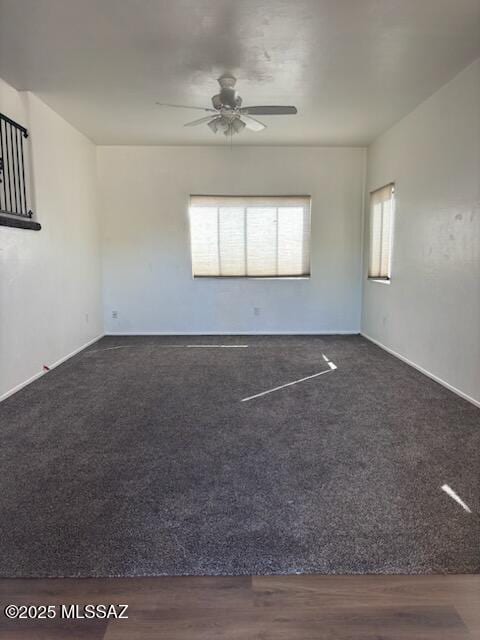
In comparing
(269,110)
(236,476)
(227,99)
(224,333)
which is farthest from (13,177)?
(224,333)

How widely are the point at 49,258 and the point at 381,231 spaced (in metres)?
3.99

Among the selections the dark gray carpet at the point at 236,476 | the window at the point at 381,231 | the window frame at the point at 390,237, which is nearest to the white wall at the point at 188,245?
the window frame at the point at 390,237

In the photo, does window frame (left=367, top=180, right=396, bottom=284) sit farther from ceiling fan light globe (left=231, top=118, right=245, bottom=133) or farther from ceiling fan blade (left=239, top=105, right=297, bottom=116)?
ceiling fan light globe (left=231, top=118, right=245, bottom=133)

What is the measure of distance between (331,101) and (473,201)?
176 centimetres

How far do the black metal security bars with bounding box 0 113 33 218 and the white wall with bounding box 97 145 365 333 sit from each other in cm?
215

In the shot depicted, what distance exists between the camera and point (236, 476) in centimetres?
226

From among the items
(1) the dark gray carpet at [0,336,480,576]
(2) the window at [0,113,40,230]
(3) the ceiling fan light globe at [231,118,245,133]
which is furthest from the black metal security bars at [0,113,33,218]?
(3) the ceiling fan light globe at [231,118,245,133]

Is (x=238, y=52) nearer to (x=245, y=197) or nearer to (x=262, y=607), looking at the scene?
(x=245, y=197)

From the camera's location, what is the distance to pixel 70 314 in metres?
4.93

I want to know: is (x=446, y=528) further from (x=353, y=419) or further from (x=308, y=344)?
(x=308, y=344)

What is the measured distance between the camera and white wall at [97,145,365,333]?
5.94 metres

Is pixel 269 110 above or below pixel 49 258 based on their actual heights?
above

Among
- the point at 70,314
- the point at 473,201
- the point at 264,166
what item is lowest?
the point at 70,314

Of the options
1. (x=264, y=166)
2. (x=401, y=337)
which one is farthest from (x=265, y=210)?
(x=401, y=337)
